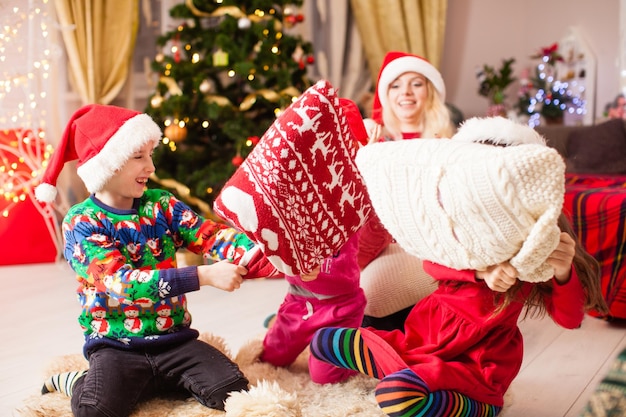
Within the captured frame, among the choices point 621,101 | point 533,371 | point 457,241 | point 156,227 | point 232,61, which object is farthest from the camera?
point 621,101

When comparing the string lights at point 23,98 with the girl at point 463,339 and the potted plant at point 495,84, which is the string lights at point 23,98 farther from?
the potted plant at point 495,84

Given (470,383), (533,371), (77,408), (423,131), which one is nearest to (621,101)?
(423,131)

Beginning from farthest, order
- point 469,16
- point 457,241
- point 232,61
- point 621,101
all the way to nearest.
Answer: point 469,16, point 621,101, point 232,61, point 457,241

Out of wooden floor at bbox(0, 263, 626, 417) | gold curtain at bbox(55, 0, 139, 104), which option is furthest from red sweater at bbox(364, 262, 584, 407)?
gold curtain at bbox(55, 0, 139, 104)

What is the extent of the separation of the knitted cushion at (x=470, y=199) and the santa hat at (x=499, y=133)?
0.10m

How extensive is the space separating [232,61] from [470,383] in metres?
2.23

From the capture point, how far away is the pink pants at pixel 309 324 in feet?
5.65

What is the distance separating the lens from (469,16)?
4609mm

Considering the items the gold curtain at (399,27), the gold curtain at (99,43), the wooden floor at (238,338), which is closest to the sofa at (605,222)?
the wooden floor at (238,338)

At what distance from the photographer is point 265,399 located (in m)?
1.36

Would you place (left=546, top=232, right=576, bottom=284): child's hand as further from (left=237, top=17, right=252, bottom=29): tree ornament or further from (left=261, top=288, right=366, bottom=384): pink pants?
(left=237, top=17, right=252, bottom=29): tree ornament

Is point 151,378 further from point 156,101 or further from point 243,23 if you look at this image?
point 243,23

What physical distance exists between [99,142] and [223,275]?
439mm

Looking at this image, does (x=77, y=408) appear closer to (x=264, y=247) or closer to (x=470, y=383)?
(x=264, y=247)
